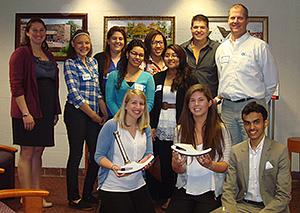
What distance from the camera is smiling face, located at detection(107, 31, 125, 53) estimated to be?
3.81 m

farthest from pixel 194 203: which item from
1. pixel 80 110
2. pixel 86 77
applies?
pixel 86 77

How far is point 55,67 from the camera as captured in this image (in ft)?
12.0

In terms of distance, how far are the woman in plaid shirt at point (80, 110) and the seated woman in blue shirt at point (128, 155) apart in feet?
2.72

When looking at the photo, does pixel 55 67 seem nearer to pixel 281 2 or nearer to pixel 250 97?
pixel 250 97

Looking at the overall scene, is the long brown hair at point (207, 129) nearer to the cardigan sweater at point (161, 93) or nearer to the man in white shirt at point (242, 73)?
the man in white shirt at point (242, 73)

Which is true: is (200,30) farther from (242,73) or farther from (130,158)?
(130,158)

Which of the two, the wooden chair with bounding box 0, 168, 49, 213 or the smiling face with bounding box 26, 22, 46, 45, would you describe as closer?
the wooden chair with bounding box 0, 168, 49, 213

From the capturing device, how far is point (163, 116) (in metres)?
3.65

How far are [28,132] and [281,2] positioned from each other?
3082mm

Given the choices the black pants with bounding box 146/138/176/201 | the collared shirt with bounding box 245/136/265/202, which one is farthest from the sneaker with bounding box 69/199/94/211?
the collared shirt with bounding box 245/136/265/202

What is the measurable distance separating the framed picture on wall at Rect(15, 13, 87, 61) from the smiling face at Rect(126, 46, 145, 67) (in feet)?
5.31

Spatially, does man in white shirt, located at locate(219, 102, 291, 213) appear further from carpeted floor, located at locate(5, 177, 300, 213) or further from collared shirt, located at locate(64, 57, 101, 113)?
collared shirt, located at locate(64, 57, 101, 113)

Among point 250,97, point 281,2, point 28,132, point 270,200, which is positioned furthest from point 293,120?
point 28,132

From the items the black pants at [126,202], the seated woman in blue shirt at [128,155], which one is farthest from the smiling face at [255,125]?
the black pants at [126,202]
